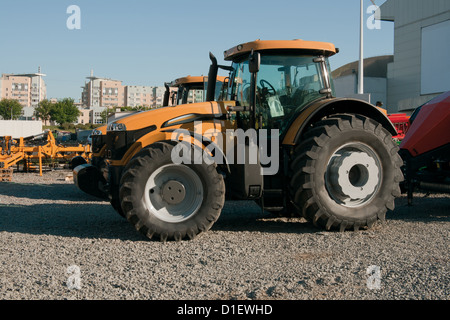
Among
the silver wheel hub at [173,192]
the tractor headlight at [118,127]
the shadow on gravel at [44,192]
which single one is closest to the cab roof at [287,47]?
the tractor headlight at [118,127]

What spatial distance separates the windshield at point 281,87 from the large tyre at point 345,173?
0.48m

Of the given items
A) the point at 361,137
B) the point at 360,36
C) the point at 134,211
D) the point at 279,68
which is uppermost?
the point at 360,36

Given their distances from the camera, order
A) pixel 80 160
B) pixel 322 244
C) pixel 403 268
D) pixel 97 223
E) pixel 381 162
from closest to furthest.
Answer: pixel 403 268 → pixel 322 244 → pixel 381 162 → pixel 97 223 → pixel 80 160

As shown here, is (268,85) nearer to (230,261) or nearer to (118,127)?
(118,127)

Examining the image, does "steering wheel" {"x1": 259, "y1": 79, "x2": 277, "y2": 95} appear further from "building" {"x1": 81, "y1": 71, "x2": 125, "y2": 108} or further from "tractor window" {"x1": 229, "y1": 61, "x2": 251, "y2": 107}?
"building" {"x1": 81, "y1": 71, "x2": 125, "y2": 108}

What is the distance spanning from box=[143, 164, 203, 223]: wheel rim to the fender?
4.62 feet

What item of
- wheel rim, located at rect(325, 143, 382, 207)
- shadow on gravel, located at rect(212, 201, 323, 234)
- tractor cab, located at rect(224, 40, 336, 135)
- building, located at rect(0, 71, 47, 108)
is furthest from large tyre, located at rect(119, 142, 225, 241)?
building, located at rect(0, 71, 47, 108)

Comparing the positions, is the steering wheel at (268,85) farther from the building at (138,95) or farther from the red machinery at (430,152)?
the building at (138,95)
